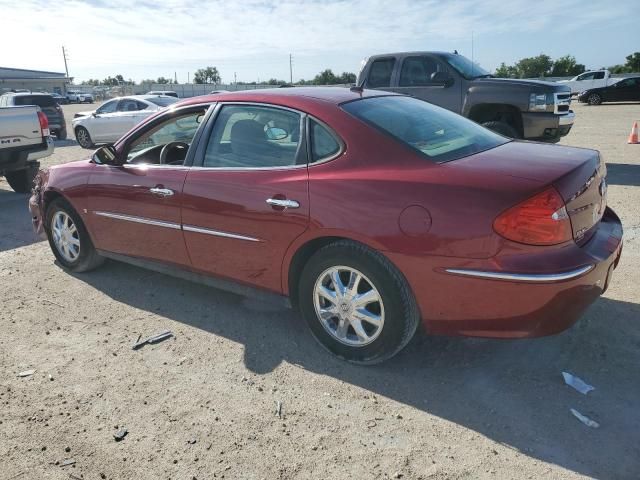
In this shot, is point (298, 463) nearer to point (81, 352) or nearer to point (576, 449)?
point (576, 449)

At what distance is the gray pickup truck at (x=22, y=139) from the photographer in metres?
8.10

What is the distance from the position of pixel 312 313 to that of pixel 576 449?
1609 millimetres

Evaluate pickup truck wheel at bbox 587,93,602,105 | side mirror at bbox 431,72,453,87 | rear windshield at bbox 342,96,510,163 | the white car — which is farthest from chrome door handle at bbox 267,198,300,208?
pickup truck wheel at bbox 587,93,602,105

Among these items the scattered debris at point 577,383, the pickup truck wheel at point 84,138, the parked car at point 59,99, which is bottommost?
the scattered debris at point 577,383

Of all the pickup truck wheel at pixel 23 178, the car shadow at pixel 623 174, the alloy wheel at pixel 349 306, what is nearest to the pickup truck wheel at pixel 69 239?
the alloy wheel at pixel 349 306

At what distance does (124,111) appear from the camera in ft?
48.6

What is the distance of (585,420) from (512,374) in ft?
1.64

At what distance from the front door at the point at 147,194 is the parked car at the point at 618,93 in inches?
1170

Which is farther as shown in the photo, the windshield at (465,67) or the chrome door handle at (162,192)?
the windshield at (465,67)

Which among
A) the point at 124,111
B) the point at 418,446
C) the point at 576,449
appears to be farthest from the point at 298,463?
the point at 124,111

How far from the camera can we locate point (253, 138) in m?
3.58

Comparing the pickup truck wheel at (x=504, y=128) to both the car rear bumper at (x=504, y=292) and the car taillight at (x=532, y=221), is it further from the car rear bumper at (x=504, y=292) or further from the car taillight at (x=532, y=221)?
the car taillight at (x=532, y=221)

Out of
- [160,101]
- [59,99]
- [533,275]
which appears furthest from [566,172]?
Result: [59,99]

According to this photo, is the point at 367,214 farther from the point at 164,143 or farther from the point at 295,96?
the point at 164,143
